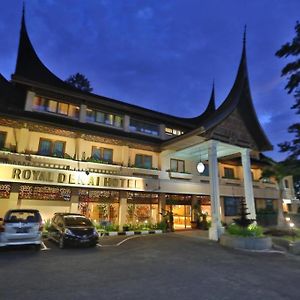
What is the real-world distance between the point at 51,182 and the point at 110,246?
5951 mm

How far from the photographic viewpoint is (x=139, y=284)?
6672mm

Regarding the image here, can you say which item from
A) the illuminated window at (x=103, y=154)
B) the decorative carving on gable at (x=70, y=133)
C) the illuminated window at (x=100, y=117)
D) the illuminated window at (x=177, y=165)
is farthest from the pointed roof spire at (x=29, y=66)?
the illuminated window at (x=177, y=165)

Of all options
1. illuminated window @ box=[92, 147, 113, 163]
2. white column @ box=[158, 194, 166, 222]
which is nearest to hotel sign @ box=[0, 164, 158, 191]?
white column @ box=[158, 194, 166, 222]

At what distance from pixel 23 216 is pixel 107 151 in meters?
8.79

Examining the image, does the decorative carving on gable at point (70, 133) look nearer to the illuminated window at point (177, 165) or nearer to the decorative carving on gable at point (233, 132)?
the illuminated window at point (177, 165)

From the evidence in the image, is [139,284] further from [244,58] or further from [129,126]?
[244,58]

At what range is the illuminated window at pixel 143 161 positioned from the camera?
20797 millimetres

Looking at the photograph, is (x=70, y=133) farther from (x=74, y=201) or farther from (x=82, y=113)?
(x=74, y=201)

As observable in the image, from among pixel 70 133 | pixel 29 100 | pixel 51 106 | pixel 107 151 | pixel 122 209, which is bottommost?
pixel 122 209

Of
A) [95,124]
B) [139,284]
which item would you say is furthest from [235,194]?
[139,284]

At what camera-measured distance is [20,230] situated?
33.9 feet

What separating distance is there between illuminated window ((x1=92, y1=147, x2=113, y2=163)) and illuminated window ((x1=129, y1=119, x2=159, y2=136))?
3.56 metres

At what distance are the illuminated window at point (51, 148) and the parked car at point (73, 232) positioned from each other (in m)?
5.47

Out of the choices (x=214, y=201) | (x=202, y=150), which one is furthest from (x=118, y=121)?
(x=214, y=201)
